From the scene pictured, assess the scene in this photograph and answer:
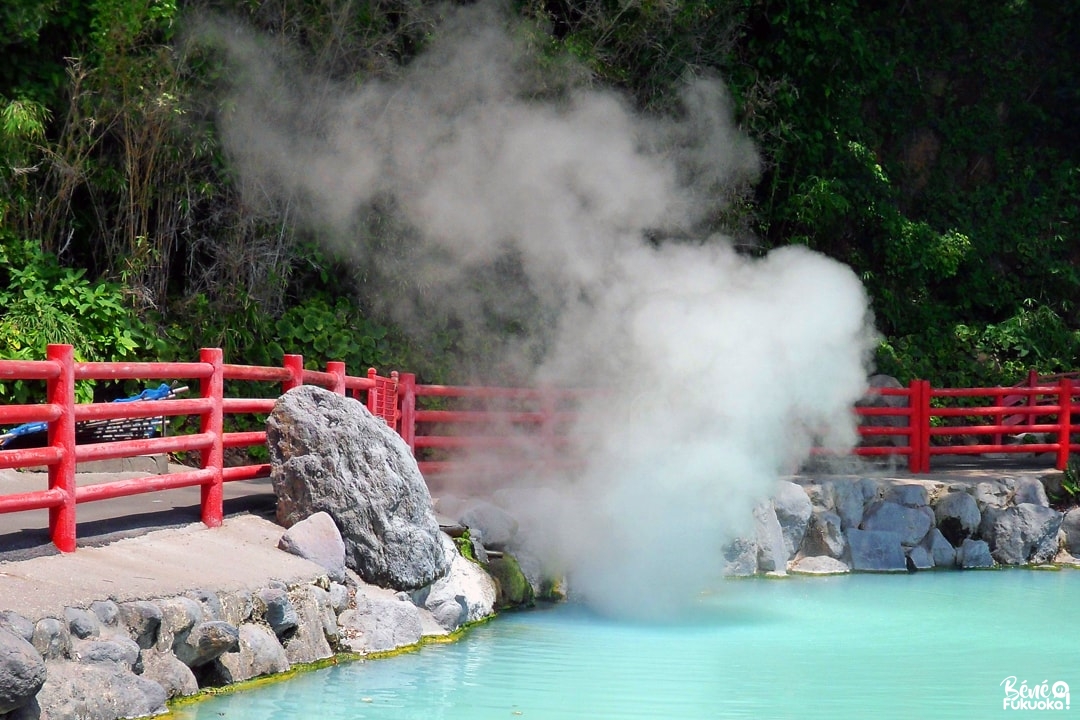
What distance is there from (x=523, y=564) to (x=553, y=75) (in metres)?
6.01

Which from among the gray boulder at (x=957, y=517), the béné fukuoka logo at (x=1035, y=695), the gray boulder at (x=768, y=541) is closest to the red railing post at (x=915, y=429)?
the gray boulder at (x=957, y=517)

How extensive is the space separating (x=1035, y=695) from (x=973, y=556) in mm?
5758

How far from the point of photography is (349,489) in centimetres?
833

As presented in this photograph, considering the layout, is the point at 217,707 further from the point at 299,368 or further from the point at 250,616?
the point at 299,368

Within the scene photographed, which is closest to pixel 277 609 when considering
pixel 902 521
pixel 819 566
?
pixel 819 566

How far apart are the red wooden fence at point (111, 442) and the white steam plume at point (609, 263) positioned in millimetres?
2846

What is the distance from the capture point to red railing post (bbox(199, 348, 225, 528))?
791cm

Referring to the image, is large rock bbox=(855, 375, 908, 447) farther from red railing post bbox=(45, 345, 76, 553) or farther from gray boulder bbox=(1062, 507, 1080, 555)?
red railing post bbox=(45, 345, 76, 553)

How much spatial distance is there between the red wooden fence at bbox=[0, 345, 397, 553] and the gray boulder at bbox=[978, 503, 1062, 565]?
732 centimetres

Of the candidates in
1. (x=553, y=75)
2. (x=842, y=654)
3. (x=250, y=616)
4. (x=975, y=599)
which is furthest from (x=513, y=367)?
(x=250, y=616)

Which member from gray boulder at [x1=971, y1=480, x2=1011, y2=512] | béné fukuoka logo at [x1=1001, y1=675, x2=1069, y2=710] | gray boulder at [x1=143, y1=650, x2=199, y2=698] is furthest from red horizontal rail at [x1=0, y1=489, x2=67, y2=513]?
gray boulder at [x1=971, y1=480, x2=1011, y2=512]

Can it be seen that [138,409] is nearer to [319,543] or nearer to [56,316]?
[319,543]

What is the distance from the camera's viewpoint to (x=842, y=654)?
8359 millimetres

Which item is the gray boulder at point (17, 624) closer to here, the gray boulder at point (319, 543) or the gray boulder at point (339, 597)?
the gray boulder at point (339, 597)
